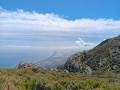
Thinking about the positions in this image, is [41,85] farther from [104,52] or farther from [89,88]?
[104,52]

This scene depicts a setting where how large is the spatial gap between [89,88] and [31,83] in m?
6.96

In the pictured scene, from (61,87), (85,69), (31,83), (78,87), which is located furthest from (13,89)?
(85,69)

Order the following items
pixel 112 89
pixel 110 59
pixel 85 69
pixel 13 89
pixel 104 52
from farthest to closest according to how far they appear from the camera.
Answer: pixel 104 52, pixel 110 59, pixel 85 69, pixel 13 89, pixel 112 89

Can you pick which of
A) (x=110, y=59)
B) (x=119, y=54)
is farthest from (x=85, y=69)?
(x=119, y=54)

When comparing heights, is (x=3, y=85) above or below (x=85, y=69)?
above

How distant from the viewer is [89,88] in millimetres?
16906

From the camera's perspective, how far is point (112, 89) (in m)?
15.4

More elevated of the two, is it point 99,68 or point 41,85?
point 41,85

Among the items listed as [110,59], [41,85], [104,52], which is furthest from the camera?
[104,52]

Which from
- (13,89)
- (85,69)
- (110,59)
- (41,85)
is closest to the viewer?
(13,89)

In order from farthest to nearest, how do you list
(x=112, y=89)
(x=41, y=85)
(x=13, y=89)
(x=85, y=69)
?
(x=85, y=69) < (x=41, y=85) < (x=13, y=89) < (x=112, y=89)

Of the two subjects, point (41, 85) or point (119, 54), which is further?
point (119, 54)

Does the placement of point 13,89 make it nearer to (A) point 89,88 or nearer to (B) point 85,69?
(A) point 89,88

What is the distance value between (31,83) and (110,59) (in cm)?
5101
